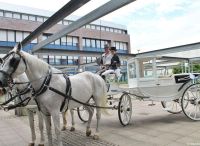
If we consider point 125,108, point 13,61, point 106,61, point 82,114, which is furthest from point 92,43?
point 13,61

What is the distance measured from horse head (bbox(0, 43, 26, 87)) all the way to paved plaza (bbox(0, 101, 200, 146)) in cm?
203

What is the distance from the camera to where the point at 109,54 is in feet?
23.0

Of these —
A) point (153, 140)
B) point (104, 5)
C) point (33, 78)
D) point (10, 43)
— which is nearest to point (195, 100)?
point (153, 140)

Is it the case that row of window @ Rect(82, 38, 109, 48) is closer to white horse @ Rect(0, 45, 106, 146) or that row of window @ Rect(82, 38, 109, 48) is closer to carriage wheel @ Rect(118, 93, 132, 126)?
carriage wheel @ Rect(118, 93, 132, 126)

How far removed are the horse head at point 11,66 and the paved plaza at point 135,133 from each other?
80.0 inches

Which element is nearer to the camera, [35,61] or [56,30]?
[35,61]

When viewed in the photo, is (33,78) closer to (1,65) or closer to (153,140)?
(1,65)

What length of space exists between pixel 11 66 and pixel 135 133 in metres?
3.28

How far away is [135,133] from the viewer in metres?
5.94

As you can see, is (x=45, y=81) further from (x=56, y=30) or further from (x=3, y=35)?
(x=56, y=30)

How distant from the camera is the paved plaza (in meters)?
5.20

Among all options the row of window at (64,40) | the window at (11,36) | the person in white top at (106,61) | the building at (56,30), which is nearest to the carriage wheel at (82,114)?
the person in white top at (106,61)

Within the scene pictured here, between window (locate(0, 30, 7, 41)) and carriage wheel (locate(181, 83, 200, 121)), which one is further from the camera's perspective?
window (locate(0, 30, 7, 41))

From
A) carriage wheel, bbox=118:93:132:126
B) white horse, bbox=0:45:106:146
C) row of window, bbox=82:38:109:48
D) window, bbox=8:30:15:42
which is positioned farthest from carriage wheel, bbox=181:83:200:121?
row of window, bbox=82:38:109:48
